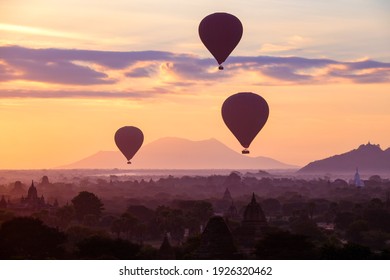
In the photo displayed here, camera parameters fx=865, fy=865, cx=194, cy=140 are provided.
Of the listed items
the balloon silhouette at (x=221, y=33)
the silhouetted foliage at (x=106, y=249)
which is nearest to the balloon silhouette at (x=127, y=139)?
the balloon silhouette at (x=221, y=33)

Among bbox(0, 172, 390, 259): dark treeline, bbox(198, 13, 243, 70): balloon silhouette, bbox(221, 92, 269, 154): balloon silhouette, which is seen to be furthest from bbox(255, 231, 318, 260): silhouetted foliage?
bbox(221, 92, 269, 154): balloon silhouette

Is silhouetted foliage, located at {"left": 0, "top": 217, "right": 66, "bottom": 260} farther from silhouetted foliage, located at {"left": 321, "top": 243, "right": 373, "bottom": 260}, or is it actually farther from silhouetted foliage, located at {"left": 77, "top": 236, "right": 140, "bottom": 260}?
silhouetted foliage, located at {"left": 321, "top": 243, "right": 373, "bottom": 260}

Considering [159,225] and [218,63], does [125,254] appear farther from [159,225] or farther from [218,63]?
[159,225]

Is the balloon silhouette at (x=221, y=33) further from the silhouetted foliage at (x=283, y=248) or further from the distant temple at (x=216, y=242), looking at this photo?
the distant temple at (x=216, y=242)

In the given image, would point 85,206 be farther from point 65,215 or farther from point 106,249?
point 106,249

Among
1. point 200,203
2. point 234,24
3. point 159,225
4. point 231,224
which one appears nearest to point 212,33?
point 234,24


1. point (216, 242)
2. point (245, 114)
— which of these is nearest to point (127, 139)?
point (245, 114)

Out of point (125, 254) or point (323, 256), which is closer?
point (323, 256)
